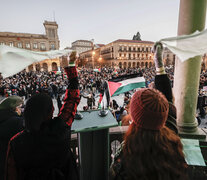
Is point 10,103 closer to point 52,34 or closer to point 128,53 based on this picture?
point 52,34

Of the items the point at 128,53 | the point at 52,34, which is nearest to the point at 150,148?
the point at 128,53

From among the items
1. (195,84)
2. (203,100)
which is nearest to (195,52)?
(195,84)

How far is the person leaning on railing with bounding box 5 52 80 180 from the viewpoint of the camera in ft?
3.34

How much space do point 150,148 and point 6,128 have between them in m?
1.79

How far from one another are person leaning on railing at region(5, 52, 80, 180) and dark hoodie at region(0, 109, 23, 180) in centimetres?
59

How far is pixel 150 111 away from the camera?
0.90m

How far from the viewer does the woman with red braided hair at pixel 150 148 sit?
0.87 metres

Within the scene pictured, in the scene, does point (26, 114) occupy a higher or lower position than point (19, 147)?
higher

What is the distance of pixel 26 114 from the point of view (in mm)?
1010

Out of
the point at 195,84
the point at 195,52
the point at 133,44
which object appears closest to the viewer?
the point at 195,52

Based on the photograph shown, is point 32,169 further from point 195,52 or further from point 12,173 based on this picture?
point 195,52

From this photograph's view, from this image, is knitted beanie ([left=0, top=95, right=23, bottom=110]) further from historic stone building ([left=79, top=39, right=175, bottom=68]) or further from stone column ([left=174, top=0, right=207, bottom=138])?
historic stone building ([left=79, top=39, right=175, bottom=68])

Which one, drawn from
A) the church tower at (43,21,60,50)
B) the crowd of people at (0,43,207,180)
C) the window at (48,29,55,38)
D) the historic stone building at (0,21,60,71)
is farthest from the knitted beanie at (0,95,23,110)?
the window at (48,29,55,38)

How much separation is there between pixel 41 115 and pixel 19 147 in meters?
0.33
